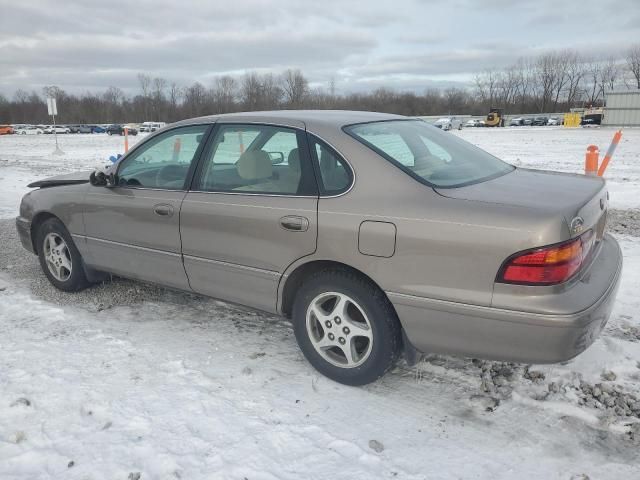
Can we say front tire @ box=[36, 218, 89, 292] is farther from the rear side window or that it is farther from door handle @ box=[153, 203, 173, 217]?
the rear side window

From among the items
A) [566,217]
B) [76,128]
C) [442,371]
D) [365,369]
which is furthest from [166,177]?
[76,128]

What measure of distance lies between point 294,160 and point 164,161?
1.27 metres

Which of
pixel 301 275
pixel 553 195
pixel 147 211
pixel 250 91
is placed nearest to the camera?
pixel 553 195

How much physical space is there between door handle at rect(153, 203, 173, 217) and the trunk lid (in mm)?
1957

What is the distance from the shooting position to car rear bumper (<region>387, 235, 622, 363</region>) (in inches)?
98.3

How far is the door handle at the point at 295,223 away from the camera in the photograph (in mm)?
3109

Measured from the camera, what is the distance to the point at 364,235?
290 cm

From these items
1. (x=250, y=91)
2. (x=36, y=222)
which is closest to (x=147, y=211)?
(x=36, y=222)

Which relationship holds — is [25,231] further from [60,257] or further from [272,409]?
[272,409]

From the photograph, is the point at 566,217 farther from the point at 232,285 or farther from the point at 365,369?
the point at 232,285

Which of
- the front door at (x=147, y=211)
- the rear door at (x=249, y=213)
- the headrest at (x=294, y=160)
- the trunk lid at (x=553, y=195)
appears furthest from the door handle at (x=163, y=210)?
the trunk lid at (x=553, y=195)

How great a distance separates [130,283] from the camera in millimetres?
5094

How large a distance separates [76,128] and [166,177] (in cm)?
7667

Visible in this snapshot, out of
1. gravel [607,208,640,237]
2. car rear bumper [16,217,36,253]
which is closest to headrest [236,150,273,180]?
car rear bumper [16,217,36,253]
